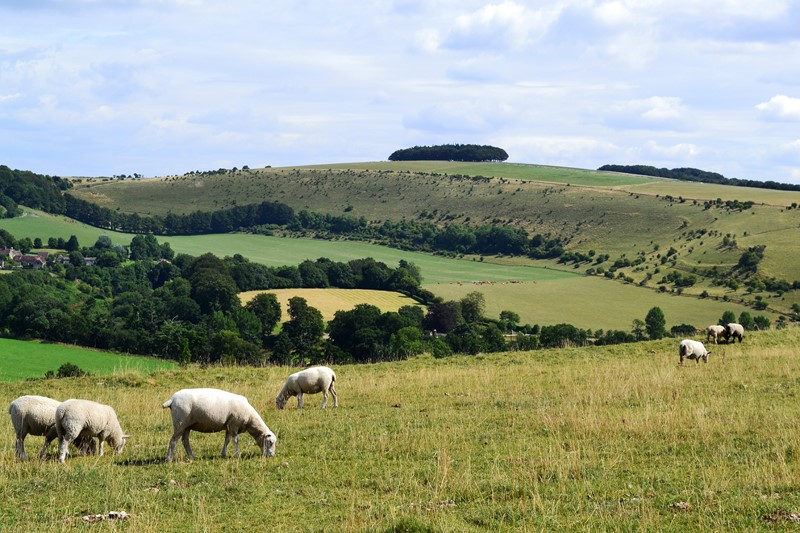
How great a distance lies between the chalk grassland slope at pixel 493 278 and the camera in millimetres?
103250

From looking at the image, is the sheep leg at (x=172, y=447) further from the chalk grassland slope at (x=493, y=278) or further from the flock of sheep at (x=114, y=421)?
the chalk grassland slope at (x=493, y=278)

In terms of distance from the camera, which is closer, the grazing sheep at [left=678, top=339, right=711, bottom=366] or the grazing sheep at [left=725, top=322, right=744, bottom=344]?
the grazing sheep at [left=678, top=339, right=711, bottom=366]

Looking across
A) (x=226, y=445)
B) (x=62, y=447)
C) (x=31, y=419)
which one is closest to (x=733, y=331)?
(x=226, y=445)

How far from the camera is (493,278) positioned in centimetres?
13312

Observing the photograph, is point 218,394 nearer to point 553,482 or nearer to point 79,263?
point 553,482

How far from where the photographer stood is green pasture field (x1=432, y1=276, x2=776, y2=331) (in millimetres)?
99625

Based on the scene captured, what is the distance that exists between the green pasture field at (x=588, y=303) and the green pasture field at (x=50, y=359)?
172 ft

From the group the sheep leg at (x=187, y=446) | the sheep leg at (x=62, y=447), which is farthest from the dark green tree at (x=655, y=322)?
the sheep leg at (x=62, y=447)

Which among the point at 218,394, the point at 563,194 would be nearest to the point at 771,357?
the point at 218,394

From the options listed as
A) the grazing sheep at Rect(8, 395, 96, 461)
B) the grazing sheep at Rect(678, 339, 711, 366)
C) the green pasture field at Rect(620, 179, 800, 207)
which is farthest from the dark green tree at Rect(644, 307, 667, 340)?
the grazing sheep at Rect(8, 395, 96, 461)

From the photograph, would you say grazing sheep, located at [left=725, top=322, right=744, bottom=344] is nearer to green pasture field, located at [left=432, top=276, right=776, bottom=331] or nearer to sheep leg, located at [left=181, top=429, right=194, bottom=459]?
sheep leg, located at [left=181, top=429, right=194, bottom=459]

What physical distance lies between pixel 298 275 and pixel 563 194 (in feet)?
279

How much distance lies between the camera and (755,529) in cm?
1052

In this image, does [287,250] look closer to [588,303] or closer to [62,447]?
[588,303]
